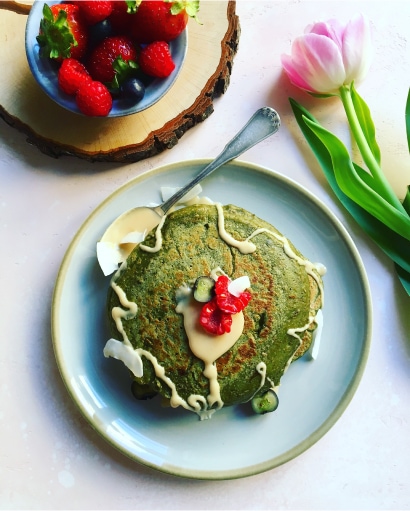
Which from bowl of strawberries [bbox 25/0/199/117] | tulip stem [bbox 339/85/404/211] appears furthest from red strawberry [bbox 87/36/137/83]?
tulip stem [bbox 339/85/404/211]

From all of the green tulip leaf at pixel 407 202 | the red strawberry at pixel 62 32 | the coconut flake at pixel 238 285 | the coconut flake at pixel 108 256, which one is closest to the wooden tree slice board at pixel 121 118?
the red strawberry at pixel 62 32

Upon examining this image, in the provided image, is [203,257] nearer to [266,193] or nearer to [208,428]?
[266,193]

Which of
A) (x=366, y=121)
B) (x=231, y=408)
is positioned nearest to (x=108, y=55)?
(x=366, y=121)

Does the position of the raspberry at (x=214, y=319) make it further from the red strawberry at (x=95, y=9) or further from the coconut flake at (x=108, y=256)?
the red strawberry at (x=95, y=9)

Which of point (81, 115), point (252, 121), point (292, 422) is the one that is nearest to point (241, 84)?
point (252, 121)

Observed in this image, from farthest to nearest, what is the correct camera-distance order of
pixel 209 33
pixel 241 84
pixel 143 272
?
pixel 241 84, pixel 209 33, pixel 143 272

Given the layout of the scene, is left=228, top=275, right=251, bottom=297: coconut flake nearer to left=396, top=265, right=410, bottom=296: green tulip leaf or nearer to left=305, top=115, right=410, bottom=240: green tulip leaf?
A: left=305, top=115, right=410, bottom=240: green tulip leaf

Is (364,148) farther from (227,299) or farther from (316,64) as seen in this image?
(227,299)
